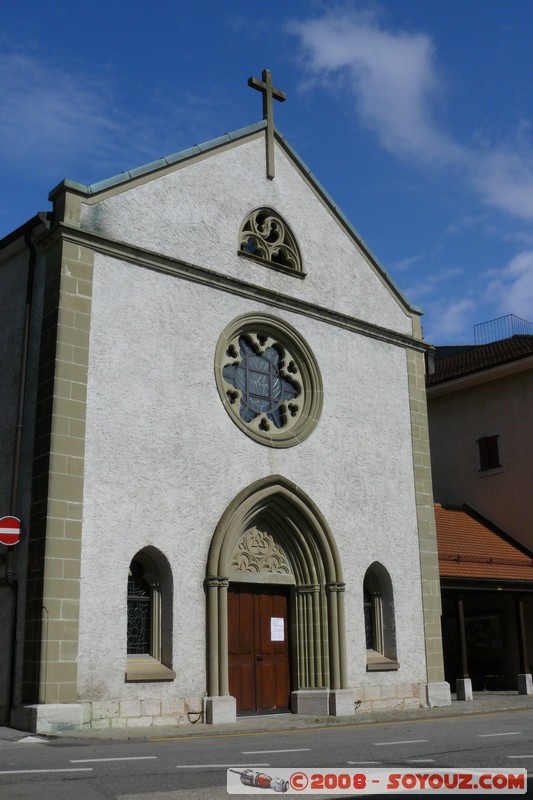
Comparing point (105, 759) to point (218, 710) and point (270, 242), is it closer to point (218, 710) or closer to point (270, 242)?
point (218, 710)

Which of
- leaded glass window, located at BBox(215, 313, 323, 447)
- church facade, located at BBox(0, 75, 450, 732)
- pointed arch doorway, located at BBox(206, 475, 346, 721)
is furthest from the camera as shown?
leaded glass window, located at BBox(215, 313, 323, 447)

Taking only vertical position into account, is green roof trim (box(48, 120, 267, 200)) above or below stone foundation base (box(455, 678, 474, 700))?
above

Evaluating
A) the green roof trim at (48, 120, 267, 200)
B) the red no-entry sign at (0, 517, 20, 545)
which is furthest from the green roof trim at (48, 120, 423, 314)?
the red no-entry sign at (0, 517, 20, 545)

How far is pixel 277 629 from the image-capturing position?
16109 mm

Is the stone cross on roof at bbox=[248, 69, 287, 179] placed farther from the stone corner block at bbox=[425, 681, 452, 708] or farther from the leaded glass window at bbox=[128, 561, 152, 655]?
the stone corner block at bbox=[425, 681, 452, 708]

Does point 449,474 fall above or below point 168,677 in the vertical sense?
above

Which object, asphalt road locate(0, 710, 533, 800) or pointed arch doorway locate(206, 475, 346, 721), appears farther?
pointed arch doorway locate(206, 475, 346, 721)

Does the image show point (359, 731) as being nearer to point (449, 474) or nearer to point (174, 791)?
point (174, 791)

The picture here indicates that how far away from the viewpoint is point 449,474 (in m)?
26.2

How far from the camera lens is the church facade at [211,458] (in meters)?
13.1

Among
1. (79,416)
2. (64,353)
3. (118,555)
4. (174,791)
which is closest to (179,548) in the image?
(118,555)

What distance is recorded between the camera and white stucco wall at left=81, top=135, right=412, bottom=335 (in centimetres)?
1517

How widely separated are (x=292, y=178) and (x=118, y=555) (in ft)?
28.2

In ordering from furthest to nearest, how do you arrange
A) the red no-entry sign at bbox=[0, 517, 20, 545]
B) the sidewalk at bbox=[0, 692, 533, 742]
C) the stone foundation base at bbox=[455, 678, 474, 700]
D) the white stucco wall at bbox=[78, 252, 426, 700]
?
the stone foundation base at bbox=[455, 678, 474, 700], the white stucco wall at bbox=[78, 252, 426, 700], the red no-entry sign at bbox=[0, 517, 20, 545], the sidewalk at bbox=[0, 692, 533, 742]
